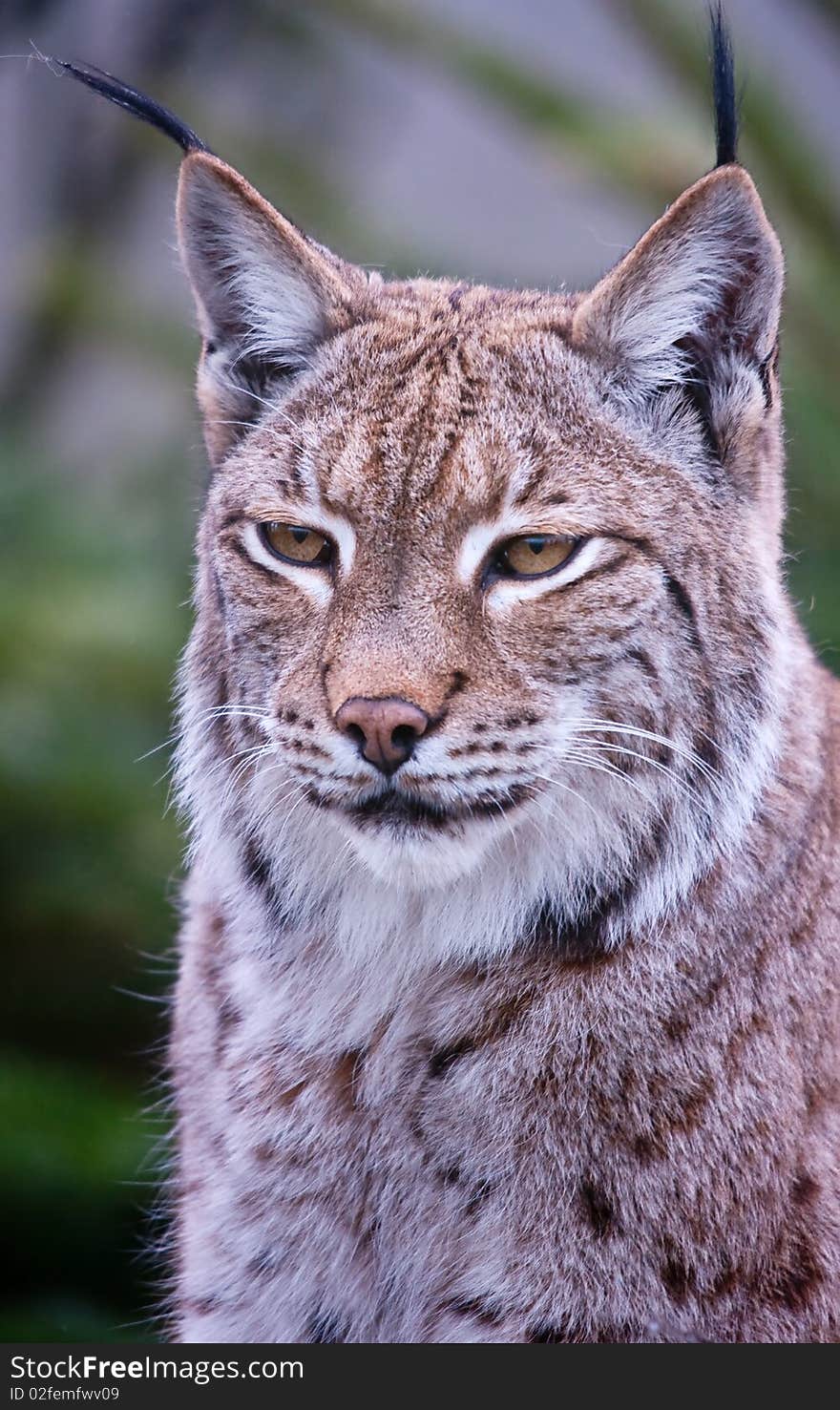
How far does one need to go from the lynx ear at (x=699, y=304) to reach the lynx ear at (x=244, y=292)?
0.47 meters

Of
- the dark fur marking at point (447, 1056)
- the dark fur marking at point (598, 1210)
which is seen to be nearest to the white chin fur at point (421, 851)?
the dark fur marking at point (447, 1056)

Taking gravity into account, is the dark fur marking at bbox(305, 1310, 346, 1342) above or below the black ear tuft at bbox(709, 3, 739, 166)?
below

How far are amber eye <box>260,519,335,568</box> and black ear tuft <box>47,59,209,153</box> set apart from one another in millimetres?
Result: 630

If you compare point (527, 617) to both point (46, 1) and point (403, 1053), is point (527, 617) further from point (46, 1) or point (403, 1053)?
point (46, 1)

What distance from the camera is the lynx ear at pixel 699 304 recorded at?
2.68 m

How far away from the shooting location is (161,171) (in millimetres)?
8719

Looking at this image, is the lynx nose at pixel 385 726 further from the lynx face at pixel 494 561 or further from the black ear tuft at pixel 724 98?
the black ear tuft at pixel 724 98

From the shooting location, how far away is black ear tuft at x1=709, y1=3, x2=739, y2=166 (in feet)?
8.80

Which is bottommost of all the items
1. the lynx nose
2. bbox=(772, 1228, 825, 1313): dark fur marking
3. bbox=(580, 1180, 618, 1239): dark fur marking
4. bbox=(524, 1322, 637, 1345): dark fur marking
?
bbox=(524, 1322, 637, 1345): dark fur marking

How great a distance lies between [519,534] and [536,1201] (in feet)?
3.58

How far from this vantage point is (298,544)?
2.77 meters

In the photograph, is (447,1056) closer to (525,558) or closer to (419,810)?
(419,810)

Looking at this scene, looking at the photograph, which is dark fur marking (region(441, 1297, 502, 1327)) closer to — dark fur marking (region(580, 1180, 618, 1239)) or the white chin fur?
dark fur marking (region(580, 1180, 618, 1239))

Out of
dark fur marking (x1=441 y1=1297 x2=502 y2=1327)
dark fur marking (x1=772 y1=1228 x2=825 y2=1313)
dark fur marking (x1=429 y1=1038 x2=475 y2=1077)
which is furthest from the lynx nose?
dark fur marking (x1=772 y1=1228 x2=825 y2=1313)
